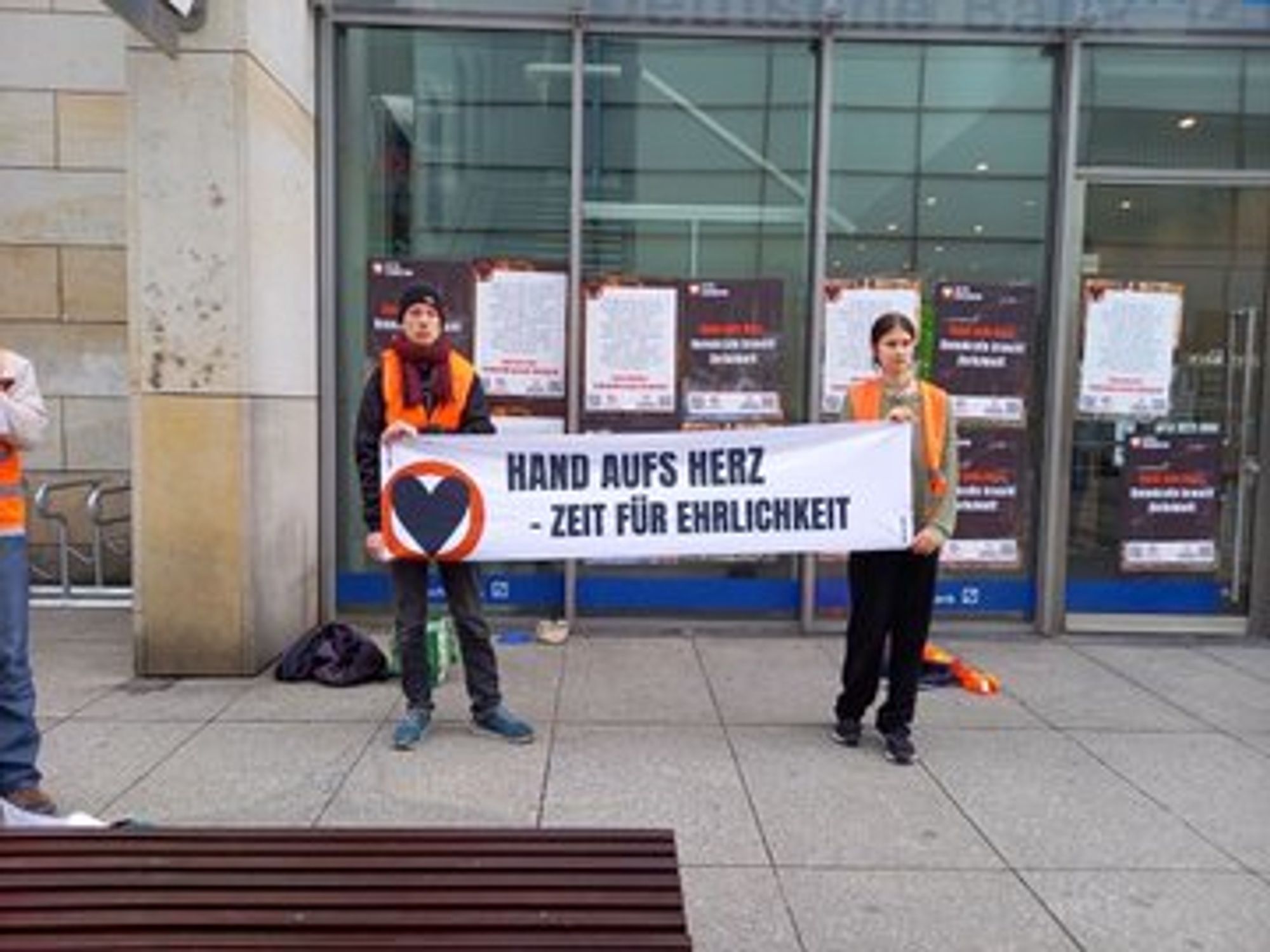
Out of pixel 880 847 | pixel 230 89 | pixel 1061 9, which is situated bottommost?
pixel 880 847

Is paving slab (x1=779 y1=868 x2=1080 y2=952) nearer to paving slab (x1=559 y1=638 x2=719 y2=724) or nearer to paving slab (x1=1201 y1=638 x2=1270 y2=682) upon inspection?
paving slab (x1=559 y1=638 x2=719 y2=724)

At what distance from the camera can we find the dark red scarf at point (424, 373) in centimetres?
493

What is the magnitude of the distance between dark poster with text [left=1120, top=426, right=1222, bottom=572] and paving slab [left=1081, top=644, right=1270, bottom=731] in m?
0.61

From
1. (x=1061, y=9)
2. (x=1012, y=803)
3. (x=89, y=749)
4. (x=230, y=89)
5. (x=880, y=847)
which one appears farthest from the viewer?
(x=1061, y=9)

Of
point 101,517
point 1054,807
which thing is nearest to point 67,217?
point 101,517

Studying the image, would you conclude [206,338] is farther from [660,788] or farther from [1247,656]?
[1247,656]

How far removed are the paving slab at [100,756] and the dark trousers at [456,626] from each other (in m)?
1.05

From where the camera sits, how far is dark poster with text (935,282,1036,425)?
719 centimetres

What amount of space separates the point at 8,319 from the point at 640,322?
15.6ft

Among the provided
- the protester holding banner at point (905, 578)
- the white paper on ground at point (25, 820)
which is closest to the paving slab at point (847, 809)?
the protester holding banner at point (905, 578)

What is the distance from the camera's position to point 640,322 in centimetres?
709

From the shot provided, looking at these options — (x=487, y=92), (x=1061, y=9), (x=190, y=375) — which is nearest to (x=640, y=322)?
(x=487, y=92)

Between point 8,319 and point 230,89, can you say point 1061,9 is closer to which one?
point 230,89

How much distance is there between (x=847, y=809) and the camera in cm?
442
